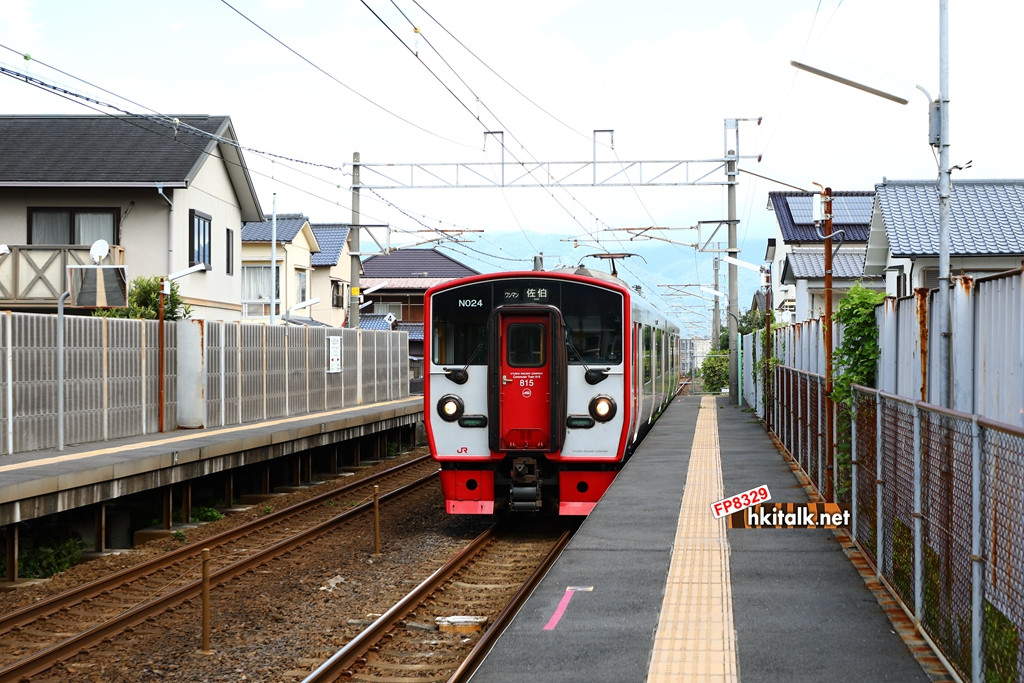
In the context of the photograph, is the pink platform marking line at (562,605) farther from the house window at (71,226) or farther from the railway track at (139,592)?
the house window at (71,226)

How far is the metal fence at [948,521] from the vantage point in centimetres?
429

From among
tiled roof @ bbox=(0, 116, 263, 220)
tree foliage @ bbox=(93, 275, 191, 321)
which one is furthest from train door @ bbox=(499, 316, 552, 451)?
tiled roof @ bbox=(0, 116, 263, 220)

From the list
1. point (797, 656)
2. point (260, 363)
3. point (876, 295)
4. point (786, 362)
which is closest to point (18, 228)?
point (260, 363)

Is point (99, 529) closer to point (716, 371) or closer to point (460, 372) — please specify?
point (460, 372)

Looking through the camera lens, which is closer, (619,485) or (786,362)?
(619,485)

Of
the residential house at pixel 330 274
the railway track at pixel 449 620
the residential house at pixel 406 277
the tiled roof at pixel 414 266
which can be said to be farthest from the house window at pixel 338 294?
the railway track at pixel 449 620

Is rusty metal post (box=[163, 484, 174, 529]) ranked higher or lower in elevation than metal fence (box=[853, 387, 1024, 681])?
lower

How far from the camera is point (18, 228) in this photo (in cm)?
2442

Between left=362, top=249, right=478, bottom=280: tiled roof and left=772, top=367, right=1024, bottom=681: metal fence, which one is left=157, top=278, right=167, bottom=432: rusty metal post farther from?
left=362, top=249, right=478, bottom=280: tiled roof

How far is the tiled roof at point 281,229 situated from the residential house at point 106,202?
1463 centimetres

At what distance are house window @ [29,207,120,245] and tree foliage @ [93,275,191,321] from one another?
8.27 feet

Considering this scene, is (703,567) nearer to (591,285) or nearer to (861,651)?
(861,651)

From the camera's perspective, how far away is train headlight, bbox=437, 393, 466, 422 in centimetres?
1227

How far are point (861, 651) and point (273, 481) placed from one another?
45.4 ft
